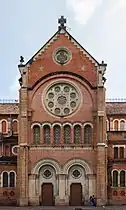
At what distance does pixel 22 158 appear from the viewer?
251 feet

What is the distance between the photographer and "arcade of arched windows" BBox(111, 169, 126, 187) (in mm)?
79688

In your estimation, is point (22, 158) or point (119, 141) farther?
point (119, 141)

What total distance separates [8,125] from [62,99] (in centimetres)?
1974

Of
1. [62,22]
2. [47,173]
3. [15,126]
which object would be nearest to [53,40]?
[62,22]

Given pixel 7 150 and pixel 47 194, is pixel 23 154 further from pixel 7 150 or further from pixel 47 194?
pixel 7 150

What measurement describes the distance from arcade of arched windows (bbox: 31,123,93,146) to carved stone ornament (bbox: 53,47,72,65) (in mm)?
8687

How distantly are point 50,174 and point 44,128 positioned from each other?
6.18 metres

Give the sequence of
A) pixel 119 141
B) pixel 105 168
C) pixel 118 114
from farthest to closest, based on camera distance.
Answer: pixel 118 114 → pixel 119 141 → pixel 105 168

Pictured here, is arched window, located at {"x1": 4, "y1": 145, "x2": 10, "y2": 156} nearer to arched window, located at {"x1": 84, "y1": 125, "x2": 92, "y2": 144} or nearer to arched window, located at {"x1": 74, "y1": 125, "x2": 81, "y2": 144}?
arched window, located at {"x1": 74, "y1": 125, "x2": 81, "y2": 144}

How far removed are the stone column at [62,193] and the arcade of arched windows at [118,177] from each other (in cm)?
719

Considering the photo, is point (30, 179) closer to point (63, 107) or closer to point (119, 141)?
point (63, 107)

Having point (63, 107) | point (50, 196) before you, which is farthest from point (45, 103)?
point (50, 196)

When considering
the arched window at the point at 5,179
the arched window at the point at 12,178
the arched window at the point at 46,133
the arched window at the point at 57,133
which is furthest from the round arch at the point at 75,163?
the arched window at the point at 5,179

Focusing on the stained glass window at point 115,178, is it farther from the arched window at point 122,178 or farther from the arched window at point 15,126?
the arched window at point 15,126
